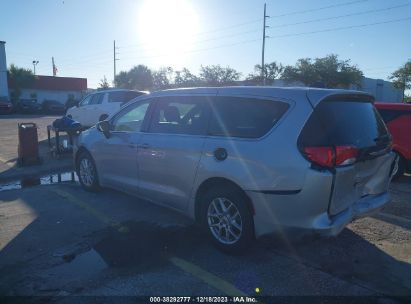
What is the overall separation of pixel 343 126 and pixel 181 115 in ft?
6.63

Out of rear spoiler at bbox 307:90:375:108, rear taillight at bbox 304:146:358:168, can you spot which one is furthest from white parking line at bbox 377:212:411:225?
rear taillight at bbox 304:146:358:168

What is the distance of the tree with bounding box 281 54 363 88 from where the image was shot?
4941 cm

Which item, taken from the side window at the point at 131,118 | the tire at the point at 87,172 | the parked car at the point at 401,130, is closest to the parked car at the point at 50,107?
the tire at the point at 87,172

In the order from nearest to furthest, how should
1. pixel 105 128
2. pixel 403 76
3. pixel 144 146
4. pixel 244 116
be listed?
pixel 244 116 → pixel 144 146 → pixel 105 128 → pixel 403 76

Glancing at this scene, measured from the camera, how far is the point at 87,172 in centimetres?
674

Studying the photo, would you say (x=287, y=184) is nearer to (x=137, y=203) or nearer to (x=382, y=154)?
(x=382, y=154)

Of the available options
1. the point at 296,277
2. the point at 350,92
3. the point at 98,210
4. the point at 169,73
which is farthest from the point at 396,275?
the point at 169,73

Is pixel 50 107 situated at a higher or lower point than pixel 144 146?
higher

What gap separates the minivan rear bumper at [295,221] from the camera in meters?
3.63

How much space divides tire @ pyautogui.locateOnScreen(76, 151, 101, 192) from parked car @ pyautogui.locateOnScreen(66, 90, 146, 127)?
27.8ft

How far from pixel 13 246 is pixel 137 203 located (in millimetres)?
2009

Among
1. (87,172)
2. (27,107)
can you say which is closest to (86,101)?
(87,172)

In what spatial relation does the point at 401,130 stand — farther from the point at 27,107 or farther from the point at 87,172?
the point at 27,107

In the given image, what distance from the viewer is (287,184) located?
364cm
